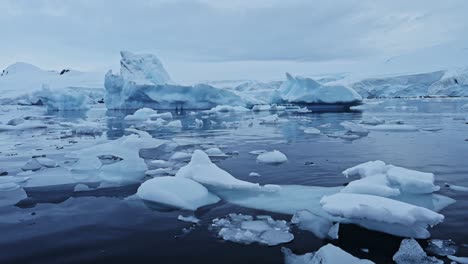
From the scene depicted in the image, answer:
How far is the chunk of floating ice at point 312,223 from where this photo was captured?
3389 millimetres

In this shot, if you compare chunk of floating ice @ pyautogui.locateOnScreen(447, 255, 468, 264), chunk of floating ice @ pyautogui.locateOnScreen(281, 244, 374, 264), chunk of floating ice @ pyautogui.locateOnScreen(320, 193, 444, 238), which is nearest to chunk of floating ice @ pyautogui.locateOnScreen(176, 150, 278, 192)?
chunk of floating ice @ pyautogui.locateOnScreen(320, 193, 444, 238)

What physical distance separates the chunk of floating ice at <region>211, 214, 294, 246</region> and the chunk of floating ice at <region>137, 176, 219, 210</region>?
53 cm

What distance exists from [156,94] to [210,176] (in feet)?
73.4

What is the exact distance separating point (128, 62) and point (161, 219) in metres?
29.3

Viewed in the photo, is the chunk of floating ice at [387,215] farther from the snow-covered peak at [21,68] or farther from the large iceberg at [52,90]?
the snow-covered peak at [21,68]

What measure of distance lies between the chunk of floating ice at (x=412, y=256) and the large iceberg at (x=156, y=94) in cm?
2305

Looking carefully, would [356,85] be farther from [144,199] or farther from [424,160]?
[144,199]

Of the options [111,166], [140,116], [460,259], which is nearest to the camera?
[460,259]

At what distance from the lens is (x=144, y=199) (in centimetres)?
439

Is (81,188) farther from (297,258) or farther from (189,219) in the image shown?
(297,258)

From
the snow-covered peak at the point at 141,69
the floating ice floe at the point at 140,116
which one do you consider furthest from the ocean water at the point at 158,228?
the snow-covered peak at the point at 141,69

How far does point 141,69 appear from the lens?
31.3m

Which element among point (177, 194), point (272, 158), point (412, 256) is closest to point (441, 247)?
point (412, 256)

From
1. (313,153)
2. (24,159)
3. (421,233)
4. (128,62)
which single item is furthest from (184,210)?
(128,62)
